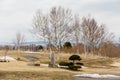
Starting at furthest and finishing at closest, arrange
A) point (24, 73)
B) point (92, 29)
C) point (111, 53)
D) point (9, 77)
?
point (111, 53) < point (92, 29) < point (24, 73) < point (9, 77)

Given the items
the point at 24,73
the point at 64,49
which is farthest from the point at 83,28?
the point at 24,73

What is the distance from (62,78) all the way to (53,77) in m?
0.66

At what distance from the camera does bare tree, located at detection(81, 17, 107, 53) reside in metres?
73.1

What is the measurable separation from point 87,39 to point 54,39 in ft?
47.1

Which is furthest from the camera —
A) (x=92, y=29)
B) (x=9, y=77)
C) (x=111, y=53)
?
(x=111, y=53)

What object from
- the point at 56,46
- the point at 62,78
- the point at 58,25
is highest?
the point at 58,25

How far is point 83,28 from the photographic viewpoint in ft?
243

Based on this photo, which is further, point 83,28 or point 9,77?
point 83,28

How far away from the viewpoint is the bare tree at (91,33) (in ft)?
240

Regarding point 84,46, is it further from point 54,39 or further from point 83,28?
point 54,39

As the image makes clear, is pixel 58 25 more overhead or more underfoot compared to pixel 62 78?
more overhead

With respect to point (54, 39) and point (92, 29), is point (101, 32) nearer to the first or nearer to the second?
point (92, 29)

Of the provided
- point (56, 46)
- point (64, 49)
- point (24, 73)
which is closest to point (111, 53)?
point (64, 49)

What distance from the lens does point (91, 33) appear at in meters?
73.0
